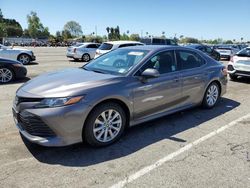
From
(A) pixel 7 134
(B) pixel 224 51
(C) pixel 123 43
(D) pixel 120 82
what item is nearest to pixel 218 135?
(D) pixel 120 82

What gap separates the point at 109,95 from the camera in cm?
406

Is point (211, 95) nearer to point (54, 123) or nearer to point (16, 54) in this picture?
point (54, 123)

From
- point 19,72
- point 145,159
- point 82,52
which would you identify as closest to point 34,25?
point 82,52

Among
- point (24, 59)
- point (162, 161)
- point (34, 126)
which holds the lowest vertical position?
point (162, 161)

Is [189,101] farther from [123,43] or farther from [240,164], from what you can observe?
[123,43]

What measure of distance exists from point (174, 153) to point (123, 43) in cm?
1204

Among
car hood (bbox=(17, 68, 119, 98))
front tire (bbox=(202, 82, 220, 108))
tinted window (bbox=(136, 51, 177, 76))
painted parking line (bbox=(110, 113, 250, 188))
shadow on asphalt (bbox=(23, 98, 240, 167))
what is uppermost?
tinted window (bbox=(136, 51, 177, 76))

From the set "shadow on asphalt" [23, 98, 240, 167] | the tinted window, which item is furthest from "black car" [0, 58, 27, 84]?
the tinted window

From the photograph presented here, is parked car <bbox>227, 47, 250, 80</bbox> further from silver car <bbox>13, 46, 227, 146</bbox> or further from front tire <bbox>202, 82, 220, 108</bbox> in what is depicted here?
silver car <bbox>13, 46, 227, 146</bbox>

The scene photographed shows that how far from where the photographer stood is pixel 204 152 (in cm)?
409

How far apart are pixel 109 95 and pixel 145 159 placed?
1074mm

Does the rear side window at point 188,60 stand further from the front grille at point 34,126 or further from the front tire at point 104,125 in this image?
the front grille at point 34,126

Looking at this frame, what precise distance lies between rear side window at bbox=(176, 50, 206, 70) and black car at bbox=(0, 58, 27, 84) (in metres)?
6.49

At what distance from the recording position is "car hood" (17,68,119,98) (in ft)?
12.6
